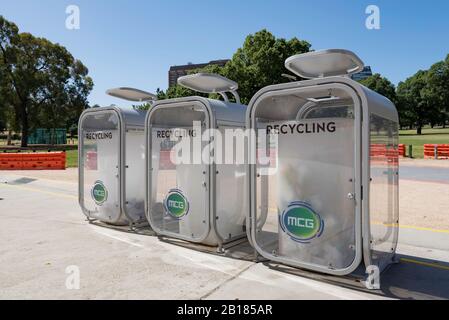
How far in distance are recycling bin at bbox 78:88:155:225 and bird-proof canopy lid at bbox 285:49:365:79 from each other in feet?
9.95

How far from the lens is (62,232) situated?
592cm

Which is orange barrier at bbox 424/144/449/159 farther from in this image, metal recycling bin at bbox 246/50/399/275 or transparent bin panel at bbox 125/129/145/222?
transparent bin panel at bbox 125/129/145/222

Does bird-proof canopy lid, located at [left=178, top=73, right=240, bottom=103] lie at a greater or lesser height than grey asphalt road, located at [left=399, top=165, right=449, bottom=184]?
greater

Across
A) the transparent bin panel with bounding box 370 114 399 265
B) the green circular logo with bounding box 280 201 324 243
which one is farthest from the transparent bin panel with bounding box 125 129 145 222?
the transparent bin panel with bounding box 370 114 399 265

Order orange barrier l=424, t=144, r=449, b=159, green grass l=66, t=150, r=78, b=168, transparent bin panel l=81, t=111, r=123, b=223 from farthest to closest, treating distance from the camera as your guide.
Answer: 1. orange barrier l=424, t=144, r=449, b=159
2. green grass l=66, t=150, r=78, b=168
3. transparent bin panel l=81, t=111, r=123, b=223

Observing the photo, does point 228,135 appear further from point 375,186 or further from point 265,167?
point 375,186

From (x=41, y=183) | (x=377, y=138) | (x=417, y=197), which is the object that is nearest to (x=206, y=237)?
(x=377, y=138)

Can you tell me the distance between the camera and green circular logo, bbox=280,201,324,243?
3.91 m

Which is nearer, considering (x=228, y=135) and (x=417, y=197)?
(x=228, y=135)

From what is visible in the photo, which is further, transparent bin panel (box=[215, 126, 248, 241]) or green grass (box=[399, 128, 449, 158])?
green grass (box=[399, 128, 449, 158])

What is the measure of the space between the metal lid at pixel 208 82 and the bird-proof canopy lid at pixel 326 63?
1217 mm

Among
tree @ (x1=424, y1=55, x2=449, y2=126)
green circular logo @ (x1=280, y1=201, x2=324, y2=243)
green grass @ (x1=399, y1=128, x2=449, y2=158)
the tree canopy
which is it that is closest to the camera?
green circular logo @ (x1=280, y1=201, x2=324, y2=243)

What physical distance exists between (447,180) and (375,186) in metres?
10.1
